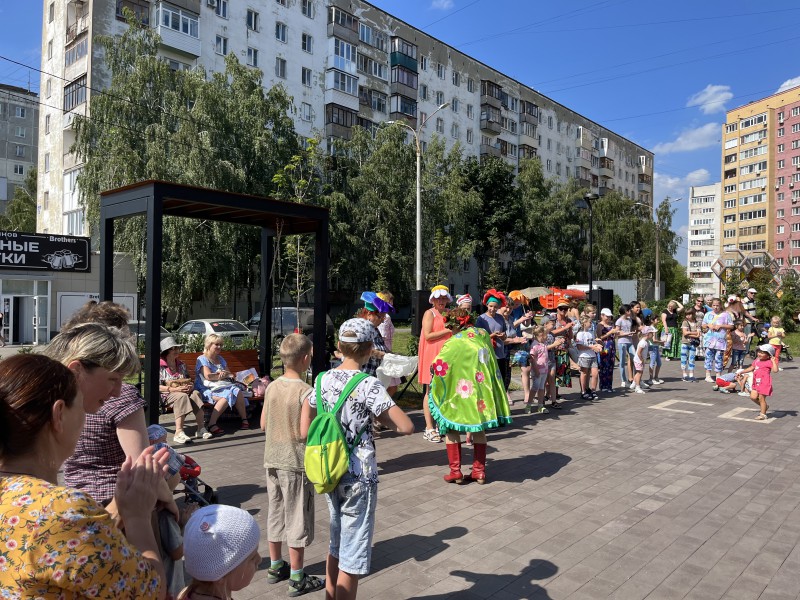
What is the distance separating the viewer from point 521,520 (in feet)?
16.3

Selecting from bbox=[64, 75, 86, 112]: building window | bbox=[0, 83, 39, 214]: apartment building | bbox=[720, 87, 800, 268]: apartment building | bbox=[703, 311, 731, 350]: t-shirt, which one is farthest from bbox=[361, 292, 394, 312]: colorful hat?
bbox=[720, 87, 800, 268]: apartment building

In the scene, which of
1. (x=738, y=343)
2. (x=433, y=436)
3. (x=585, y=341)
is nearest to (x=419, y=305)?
(x=585, y=341)

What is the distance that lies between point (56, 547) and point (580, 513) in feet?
14.9

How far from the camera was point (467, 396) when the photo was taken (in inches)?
233

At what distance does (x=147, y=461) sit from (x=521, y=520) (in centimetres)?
377

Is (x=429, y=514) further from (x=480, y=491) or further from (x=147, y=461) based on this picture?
(x=147, y=461)

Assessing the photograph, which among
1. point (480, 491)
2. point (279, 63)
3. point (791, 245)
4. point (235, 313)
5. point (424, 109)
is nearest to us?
Answer: point (480, 491)

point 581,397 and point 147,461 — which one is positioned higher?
point 147,461

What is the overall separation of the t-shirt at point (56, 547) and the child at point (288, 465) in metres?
2.28

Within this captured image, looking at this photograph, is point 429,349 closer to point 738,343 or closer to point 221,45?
point 738,343

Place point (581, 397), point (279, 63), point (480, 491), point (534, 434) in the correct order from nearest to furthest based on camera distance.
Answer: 1. point (480, 491)
2. point (534, 434)
3. point (581, 397)
4. point (279, 63)

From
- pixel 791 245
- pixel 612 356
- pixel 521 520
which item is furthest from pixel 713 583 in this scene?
pixel 791 245

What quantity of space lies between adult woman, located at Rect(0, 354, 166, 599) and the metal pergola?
4.95 m

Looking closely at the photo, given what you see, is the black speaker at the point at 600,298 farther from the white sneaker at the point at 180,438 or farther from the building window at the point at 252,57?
the building window at the point at 252,57
